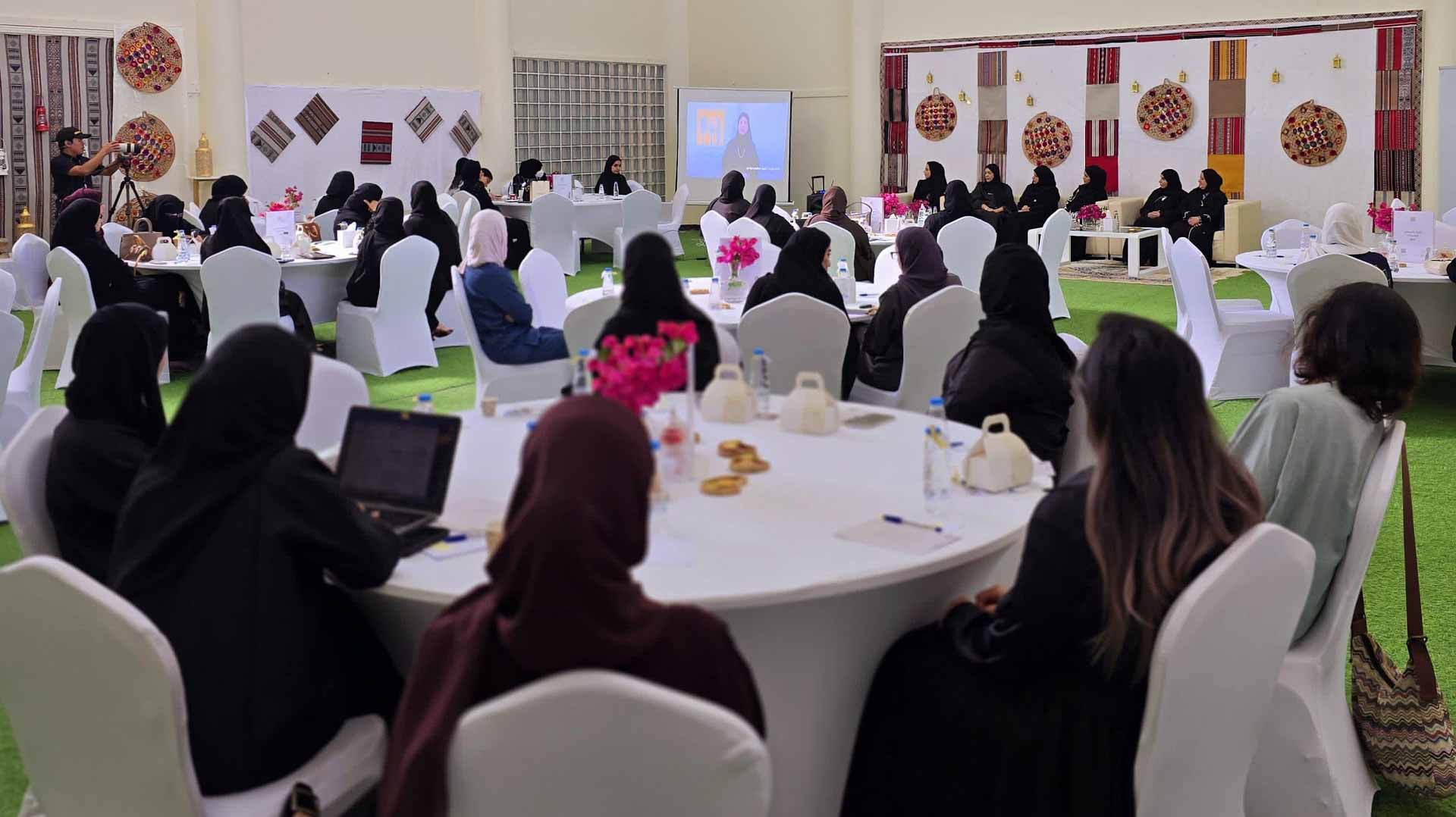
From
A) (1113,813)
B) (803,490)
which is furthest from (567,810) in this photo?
(803,490)

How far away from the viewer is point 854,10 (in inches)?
683

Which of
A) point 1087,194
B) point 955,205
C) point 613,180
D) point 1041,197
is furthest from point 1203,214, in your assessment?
point 613,180

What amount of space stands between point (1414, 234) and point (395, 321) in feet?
19.9

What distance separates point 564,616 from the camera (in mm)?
1730

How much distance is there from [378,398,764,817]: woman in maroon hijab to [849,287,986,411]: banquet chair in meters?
3.65

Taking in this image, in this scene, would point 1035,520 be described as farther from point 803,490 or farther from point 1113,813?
point 803,490

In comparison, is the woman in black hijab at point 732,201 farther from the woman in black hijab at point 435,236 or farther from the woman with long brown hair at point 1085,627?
the woman with long brown hair at point 1085,627

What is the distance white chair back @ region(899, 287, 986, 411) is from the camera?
547 centimetres

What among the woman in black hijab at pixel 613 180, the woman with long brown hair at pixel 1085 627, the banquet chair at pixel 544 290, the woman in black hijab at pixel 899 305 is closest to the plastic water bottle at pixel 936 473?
the woman with long brown hair at pixel 1085 627

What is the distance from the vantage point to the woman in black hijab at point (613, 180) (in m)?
16.5

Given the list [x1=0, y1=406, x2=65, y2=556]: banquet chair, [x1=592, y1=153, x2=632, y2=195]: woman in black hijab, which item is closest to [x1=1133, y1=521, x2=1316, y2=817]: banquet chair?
[x1=0, y1=406, x2=65, y2=556]: banquet chair

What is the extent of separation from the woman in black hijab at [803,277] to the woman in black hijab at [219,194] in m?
5.84

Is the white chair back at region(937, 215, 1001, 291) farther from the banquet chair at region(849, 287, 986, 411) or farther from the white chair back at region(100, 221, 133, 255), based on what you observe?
the white chair back at region(100, 221, 133, 255)

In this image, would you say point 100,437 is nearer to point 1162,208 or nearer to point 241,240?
point 241,240
